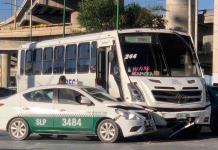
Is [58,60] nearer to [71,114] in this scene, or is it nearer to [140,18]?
[71,114]

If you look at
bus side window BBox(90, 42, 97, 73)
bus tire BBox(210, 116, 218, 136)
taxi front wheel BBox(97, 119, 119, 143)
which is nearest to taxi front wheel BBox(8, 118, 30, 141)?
taxi front wheel BBox(97, 119, 119, 143)

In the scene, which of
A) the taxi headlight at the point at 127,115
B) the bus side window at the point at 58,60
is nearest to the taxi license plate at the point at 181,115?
the taxi headlight at the point at 127,115

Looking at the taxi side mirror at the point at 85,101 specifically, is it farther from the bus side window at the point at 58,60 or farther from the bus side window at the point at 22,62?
the bus side window at the point at 22,62

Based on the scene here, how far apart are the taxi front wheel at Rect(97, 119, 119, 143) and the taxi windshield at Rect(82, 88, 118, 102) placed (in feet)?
2.17

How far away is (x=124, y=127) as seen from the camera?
15.8 m

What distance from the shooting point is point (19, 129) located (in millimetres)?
17078

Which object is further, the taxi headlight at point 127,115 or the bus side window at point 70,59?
the bus side window at point 70,59

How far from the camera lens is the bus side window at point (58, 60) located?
71.5 ft

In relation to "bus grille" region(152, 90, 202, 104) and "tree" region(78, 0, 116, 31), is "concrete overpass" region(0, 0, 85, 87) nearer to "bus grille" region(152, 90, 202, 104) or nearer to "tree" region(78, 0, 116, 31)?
"tree" region(78, 0, 116, 31)

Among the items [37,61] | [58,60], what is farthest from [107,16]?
[58,60]

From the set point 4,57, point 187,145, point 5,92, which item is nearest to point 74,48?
point 187,145

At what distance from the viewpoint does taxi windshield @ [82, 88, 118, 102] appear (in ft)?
53.9

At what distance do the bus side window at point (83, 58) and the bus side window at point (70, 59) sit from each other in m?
0.39

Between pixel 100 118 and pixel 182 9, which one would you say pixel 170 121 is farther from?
pixel 182 9
